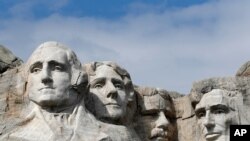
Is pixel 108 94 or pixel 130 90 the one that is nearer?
pixel 108 94

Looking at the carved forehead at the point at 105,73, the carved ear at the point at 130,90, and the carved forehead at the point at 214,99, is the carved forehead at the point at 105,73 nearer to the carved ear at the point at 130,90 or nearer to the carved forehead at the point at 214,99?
the carved ear at the point at 130,90

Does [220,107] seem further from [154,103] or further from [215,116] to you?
[154,103]

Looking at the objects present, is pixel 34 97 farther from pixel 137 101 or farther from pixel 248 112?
pixel 248 112

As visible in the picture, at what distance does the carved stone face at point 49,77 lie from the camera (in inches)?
562

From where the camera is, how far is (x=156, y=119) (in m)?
15.3

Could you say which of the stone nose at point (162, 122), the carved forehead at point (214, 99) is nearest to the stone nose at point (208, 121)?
the carved forehead at point (214, 99)

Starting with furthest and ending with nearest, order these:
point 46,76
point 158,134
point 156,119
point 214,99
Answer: point 156,119, point 158,134, point 214,99, point 46,76

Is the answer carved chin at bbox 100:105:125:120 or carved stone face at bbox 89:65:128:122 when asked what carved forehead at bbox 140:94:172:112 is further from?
carved chin at bbox 100:105:125:120

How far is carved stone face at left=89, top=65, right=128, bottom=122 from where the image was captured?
48.5 feet

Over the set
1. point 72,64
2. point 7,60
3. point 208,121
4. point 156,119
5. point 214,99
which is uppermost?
point 7,60

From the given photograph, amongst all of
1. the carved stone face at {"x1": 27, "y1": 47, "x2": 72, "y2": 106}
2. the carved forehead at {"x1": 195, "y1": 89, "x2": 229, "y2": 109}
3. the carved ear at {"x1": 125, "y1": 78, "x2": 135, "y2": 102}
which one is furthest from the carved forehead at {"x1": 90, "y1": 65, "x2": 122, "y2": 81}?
the carved forehead at {"x1": 195, "y1": 89, "x2": 229, "y2": 109}

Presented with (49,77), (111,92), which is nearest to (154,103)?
(111,92)

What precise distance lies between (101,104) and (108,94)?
13 cm

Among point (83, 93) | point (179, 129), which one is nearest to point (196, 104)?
point (179, 129)
